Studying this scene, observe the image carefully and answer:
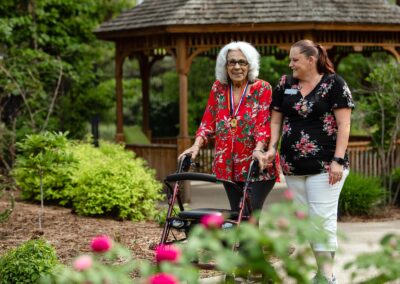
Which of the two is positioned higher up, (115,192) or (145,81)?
(145,81)

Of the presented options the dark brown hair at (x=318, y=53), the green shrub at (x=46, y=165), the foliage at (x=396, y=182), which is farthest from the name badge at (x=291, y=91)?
the foliage at (x=396, y=182)

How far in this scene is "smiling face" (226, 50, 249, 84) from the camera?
572 centimetres

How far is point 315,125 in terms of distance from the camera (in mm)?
5410

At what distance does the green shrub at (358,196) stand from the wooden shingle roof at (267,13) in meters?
2.92

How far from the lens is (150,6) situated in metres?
14.1

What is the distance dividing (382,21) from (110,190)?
5910 millimetres

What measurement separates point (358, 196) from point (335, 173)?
5.41 meters

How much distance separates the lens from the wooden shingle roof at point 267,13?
1254 cm

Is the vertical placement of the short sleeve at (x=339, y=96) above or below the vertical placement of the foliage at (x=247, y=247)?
above

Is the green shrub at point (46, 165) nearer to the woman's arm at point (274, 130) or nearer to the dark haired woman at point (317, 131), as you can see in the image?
the woman's arm at point (274, 130)

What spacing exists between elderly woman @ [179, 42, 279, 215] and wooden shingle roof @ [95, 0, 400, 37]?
6.78 m

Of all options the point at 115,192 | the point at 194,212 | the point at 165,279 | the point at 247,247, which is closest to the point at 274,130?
the point at 194,212

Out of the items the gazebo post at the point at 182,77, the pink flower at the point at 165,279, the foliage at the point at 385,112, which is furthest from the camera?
the gazebo post at the point at 182,77

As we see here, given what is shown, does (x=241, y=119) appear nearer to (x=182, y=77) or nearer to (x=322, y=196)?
(x=322, y=196)
